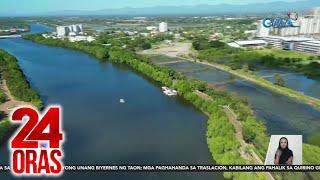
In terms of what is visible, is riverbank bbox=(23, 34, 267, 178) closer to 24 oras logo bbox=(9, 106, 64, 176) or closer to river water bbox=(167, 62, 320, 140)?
river water bbox=(167, 62, 320, 140)

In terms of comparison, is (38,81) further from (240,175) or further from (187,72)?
(240,175)

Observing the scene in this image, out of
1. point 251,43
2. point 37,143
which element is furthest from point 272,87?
point 37,143

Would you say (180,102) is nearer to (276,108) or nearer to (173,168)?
(276,108)

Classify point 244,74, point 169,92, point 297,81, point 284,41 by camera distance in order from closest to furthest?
point 169,92 → point 297,81 → point 244,74 → point 284,41

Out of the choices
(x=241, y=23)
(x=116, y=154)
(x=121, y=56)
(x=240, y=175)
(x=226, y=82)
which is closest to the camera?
(x=240, y=175)

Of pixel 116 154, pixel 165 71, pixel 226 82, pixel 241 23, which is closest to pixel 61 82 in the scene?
pixel 165 71

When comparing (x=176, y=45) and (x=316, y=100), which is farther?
(x=176, y=45)
